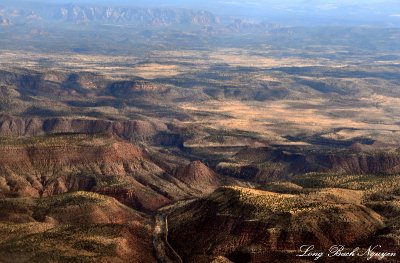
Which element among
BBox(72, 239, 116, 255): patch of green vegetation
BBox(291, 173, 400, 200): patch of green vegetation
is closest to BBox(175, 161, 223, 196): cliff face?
BBox(291, 173, 400, 200): patch of green vegetation

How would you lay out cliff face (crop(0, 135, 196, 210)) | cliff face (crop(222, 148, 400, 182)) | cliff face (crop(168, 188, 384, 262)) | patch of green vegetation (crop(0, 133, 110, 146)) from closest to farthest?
cliff face (crop(168, 188, 384, 262)) → cliff face (crop(0, 135, 196, 210)) → patch of green vegetation (crop(0, 133, 110, 146)) → cliff face (crop(222, 148, 400, 182))

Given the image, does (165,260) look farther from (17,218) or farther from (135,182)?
(135,182)

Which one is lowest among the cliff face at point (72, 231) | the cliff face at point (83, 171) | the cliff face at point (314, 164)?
the cliff face at point (314, 164)

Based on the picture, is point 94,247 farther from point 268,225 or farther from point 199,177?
point 199,177

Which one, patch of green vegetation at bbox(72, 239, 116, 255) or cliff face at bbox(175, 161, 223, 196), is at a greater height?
patch of green vegetation at bbox(72, 239, 116, 255)

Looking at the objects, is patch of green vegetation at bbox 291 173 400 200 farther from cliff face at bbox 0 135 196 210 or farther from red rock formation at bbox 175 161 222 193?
cliff face at bbox 0 135 196 210

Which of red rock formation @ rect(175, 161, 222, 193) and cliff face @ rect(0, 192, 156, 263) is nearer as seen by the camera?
cliff face @ rect(0, 192, 156, 263)

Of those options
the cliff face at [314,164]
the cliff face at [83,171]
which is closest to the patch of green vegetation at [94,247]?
the cliff face at [83,171]

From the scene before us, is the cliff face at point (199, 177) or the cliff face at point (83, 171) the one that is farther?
the cliff face at point (199, 177)

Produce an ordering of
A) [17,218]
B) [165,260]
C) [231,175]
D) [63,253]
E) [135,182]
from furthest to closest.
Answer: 1. [231,175]
2. [135,182]
3. [17,218]
4. [165,260]
5. [63,253]

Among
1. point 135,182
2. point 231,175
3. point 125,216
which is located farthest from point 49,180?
point 231,175

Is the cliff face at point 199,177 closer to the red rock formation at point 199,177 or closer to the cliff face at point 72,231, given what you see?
the red rock formation at point 199,177
